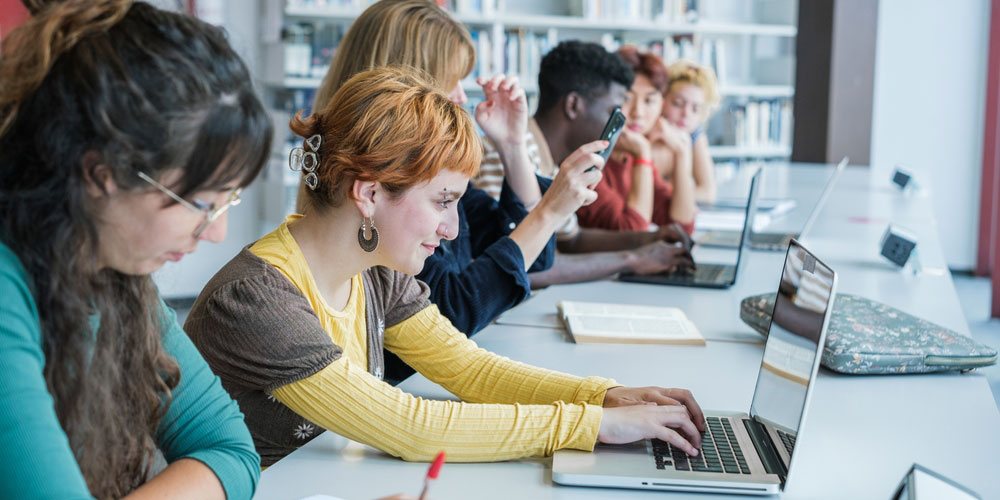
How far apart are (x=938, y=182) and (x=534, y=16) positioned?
283 centimetres

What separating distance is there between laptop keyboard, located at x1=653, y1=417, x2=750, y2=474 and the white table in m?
0.06

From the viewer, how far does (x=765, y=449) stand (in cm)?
119

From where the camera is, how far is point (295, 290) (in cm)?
126

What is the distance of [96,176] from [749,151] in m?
5.46

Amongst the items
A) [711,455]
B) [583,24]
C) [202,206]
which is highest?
[583,24]

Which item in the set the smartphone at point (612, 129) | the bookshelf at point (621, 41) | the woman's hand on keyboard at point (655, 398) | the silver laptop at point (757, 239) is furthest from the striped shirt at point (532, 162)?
the bookshelf at point (621, 41)

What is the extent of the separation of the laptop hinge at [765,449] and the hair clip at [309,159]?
673 mm

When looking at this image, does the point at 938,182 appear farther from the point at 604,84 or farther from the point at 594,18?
the point at 604,84

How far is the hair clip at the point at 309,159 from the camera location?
1324mm

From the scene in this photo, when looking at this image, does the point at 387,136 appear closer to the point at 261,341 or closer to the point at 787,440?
the point at 261,341

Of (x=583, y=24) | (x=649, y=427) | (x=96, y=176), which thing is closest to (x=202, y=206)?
(x=96, y=176)

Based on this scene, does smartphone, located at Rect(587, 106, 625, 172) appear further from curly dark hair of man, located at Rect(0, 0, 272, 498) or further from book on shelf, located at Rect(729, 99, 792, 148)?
book on shelf, located at Rect(729, 99, 792, 148)

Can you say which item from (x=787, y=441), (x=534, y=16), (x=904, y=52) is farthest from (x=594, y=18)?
(x=787, y=441)

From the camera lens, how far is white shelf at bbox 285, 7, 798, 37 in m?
Answer: 4.77
